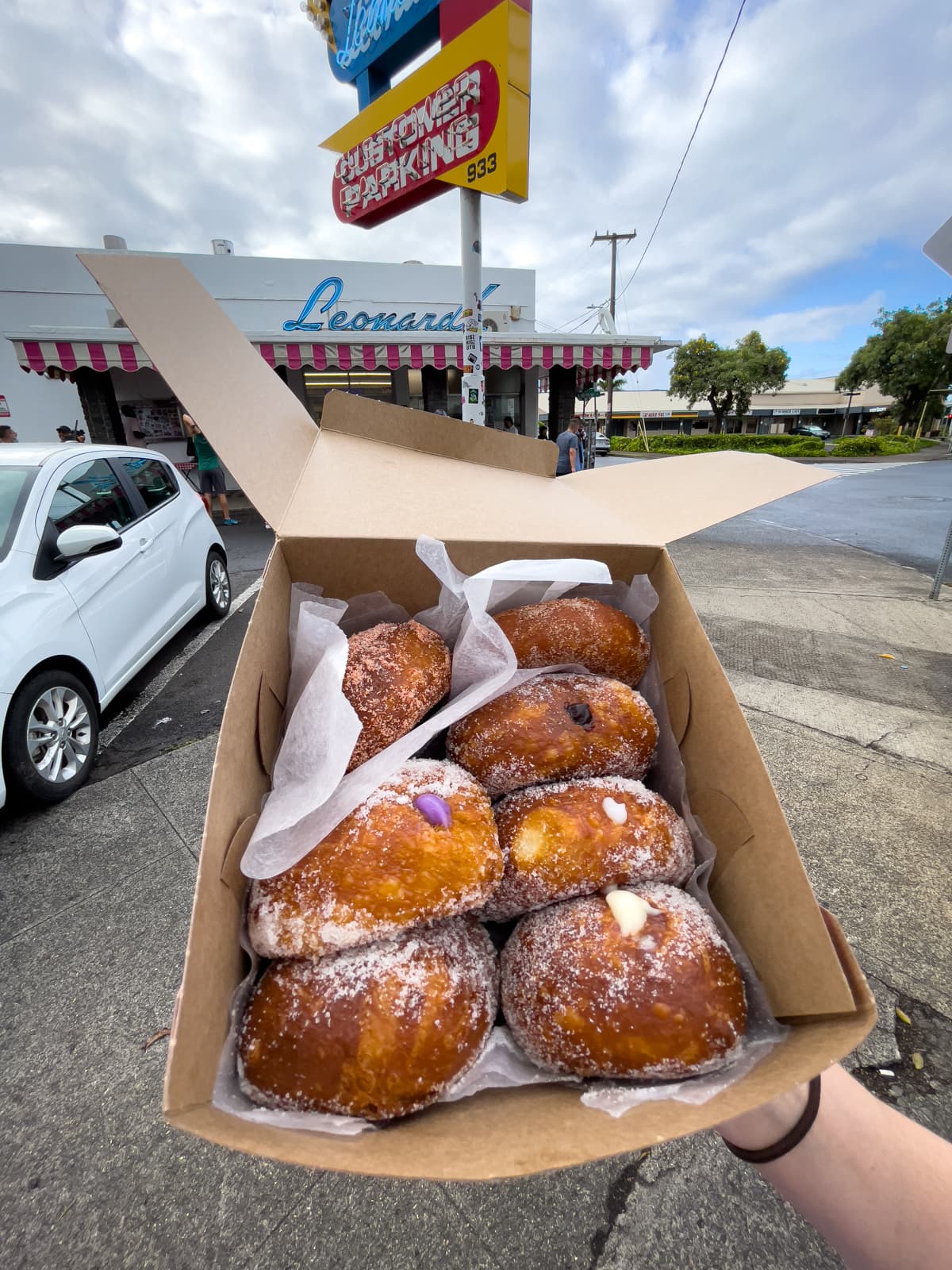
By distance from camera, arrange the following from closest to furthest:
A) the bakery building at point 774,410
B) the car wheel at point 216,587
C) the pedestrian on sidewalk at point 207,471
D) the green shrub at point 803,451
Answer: the car wheel at point 216,587
the pedestrian on sidewalk at point 207,471
the green shrub at point 803,451
the bakery building at point 774,410

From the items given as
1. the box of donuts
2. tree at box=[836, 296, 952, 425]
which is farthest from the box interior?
tree at box=[836, 296, 952, 425]

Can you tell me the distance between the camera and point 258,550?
30.1ft

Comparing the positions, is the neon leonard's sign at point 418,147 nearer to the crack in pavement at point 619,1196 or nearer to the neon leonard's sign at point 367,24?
the neon leonard's sign at point 367,24

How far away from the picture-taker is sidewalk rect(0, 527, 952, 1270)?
52.1 inches

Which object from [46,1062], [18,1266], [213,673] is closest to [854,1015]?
[18,1266]

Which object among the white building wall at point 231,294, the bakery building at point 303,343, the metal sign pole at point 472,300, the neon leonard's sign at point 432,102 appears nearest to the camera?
the neon leonard's sign at point 432,102

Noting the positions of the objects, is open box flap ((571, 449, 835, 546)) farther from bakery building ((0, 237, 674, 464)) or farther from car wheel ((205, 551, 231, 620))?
bakery building ((0, 237, 674, 464))

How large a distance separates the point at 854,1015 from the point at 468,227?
5017mm

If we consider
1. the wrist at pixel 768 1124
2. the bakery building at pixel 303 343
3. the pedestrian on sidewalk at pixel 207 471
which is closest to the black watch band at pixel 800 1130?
the wrist at pixel 768 1124

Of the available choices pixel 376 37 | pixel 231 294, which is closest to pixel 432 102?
pixel 376 37

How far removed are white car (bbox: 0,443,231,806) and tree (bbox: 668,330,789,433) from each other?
4849 cm

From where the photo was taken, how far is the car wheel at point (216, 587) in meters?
5.40

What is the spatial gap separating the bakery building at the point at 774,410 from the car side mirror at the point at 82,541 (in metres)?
68.5

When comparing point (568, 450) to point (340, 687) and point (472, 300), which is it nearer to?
point (472, 300)
